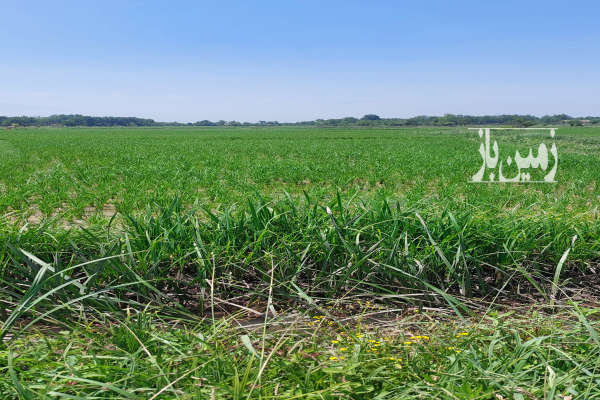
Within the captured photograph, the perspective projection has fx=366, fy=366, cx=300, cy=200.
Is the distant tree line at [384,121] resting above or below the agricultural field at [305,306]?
above

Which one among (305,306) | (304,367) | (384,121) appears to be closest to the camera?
(304,367)

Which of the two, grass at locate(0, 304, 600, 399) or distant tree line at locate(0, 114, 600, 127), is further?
distant tree line at locate(0, 114, 600, 127)

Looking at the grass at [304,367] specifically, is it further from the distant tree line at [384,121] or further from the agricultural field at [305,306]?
the distant tree line at [384,121]

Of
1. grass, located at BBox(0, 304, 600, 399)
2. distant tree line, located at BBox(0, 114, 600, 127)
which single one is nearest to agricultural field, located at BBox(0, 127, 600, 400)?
grass, located at BBox(0, 304, 600, 399)

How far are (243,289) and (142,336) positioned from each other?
80cm

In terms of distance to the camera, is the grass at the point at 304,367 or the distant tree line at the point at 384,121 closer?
the grass at the point at 304,367

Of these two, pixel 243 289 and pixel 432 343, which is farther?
pixel 243 289

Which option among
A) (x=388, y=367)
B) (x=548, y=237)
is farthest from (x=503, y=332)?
(x=548, y=237)

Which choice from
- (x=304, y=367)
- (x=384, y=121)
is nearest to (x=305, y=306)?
(x=304, y=367)

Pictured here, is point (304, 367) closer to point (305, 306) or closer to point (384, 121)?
point (305, 306)

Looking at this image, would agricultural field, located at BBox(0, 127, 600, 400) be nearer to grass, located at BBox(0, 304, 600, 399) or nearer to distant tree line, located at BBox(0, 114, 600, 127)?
grass, located at BBox(0, 304, 600, 399)

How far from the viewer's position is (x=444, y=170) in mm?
14219

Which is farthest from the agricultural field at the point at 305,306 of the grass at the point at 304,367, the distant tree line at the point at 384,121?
the distant tree line at the point at 384,121

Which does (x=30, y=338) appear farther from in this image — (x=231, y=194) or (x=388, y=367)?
(x=231, y=194)
